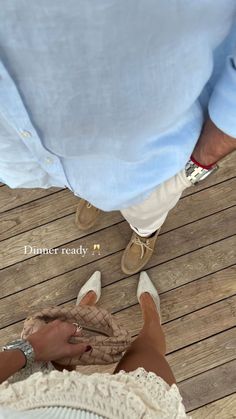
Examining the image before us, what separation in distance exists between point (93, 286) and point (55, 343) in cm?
41

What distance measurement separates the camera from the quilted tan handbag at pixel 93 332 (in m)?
1.04

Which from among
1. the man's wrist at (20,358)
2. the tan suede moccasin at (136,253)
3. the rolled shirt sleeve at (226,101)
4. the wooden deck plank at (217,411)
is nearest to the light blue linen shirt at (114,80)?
the rolled shirt sleeve at (226,101)

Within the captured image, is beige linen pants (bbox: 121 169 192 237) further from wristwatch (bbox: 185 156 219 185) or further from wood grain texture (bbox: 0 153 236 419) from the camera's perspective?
wood grain texture (bbox: 0 153 236 419)

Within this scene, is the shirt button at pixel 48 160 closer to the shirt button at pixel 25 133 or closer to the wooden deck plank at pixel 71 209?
the shirt button at pixel 25 133

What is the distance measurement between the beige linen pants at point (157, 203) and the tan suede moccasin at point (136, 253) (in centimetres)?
15

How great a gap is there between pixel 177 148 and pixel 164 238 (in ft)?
2.47

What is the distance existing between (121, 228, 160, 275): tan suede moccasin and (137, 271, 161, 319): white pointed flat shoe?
1.1 inches

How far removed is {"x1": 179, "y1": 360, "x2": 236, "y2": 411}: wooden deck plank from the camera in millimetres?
1391

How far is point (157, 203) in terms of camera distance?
976 millimetres

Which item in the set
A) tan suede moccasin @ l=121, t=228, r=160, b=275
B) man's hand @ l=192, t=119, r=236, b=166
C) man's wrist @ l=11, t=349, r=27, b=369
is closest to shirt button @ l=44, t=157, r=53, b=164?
man's hand @ l=192, t=119, r=236, b=166

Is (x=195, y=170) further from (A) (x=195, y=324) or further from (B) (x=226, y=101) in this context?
(A) (x=195, y=324)

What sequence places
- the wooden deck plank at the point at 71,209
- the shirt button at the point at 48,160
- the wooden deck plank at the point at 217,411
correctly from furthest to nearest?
the wooden deck plank at the point at 71,209
the wooden deck plank at the point at 217,411
the shirt button at the point at 48,160

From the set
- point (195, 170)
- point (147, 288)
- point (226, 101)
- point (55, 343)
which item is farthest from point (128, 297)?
point (226, 101)

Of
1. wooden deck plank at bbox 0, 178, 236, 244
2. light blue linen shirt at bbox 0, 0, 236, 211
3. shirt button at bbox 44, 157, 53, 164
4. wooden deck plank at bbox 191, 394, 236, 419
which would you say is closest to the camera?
light blue linen shirt at bbox 0, 0, 236, 211
